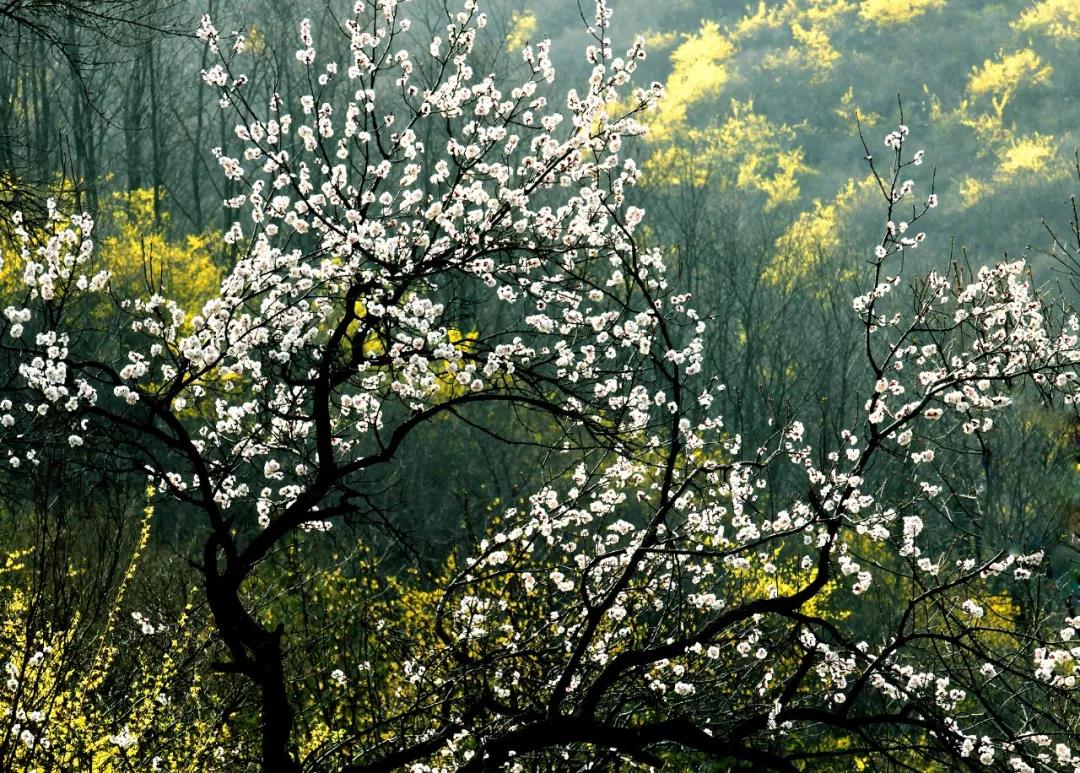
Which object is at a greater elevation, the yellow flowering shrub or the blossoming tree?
the yellow flowering shrub

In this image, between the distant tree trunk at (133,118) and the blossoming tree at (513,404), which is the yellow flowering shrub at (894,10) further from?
the blossoming tree at (513,404)

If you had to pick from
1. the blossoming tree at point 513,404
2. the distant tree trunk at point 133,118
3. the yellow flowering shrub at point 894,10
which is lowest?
the blossoming tree at point 513,404

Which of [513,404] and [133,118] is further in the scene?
[133,118]

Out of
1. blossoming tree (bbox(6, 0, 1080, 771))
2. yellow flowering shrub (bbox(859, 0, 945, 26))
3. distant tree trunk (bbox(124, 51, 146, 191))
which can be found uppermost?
yellow flowering shrub (bbox(859, 0, 945, 26))

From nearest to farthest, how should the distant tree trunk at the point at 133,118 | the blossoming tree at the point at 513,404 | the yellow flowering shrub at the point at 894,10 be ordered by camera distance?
the blossoming tree at the point at 513,404
the distant tree trunk at the point at 133,118
the yellow flowering shrub at the point at 894,10

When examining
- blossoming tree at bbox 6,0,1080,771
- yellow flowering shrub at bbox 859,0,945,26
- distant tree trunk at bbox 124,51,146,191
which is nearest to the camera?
blossoming tree at bbox 6,0,1080,771

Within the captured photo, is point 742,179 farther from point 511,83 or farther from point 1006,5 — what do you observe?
point 1006,5

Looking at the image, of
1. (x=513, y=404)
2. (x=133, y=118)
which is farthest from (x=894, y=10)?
(x=513, y=404)

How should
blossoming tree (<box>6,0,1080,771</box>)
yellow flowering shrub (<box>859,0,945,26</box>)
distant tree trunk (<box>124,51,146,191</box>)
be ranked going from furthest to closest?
yellow flowering shrub (<box>859,0,945,26</box>), distant tree trunk (<box>124,51,146,191</box>), blossoming tree (<box>6,0,1080,771</box>)

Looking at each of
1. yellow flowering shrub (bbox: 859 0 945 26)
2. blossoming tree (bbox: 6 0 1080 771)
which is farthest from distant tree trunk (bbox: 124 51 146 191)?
yellow flowering shrub (bbox: 859 0 945 26)

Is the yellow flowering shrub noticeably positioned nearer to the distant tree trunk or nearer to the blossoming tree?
the distant tree trunk

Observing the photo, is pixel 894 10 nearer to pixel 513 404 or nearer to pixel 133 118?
pixel 133 118

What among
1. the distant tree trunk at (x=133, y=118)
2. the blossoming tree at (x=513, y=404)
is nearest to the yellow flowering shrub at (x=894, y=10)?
the distant tree trunk at (x=133, y=118)

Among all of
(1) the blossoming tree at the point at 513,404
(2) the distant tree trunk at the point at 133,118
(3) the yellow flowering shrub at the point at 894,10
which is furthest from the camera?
(3) the yellow flowering shrub at the point at 894,10
